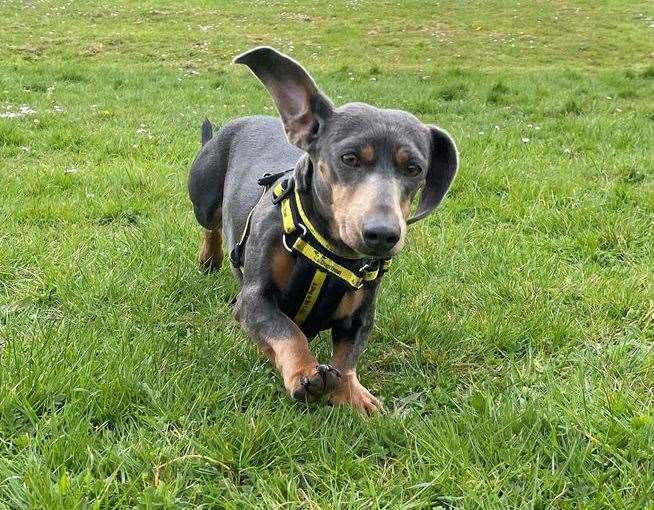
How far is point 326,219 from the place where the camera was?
9.88 feet

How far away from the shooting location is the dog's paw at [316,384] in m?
2.58

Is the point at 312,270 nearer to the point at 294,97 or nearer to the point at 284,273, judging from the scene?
the point at 284,273

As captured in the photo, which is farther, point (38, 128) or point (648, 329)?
point (38, 128)

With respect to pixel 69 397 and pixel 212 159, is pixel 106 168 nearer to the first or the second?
pixel 212 159

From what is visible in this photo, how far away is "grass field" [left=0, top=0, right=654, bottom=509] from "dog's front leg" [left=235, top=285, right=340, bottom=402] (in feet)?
0.47

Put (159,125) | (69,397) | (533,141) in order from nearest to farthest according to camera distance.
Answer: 1. (69,397)
2. (533,141)
3. (159,125)

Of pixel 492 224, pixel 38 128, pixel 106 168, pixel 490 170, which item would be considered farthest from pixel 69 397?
pixel 38 128

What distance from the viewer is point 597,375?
3109 mm

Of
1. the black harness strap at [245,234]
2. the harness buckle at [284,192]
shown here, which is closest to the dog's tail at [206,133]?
the black harness strap at [245,234]

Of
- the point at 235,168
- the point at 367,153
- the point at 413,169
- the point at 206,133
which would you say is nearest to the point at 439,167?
the point at 413,169

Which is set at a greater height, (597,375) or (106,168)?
(597,375)

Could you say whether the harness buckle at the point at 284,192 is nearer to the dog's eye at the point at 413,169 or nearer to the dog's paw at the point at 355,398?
the dog's eye at the point at 413,169

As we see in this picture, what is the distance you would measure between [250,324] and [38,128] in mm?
6534

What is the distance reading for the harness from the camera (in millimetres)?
2984
